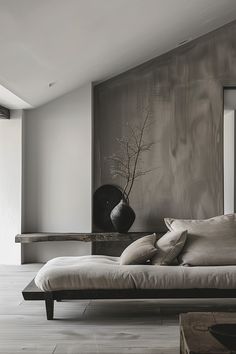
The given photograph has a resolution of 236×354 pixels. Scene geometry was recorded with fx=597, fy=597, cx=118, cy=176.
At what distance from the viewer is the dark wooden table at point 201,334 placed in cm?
274

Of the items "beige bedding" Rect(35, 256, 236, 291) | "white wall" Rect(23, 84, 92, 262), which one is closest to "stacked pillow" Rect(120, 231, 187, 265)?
"beige bedding" Rect(35, 256, 236, 291)

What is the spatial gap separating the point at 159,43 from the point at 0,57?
295 centimetres

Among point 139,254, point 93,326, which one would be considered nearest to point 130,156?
point 139,254

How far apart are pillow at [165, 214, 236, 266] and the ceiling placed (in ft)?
6.67

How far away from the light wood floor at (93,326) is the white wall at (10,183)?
1.86 metres

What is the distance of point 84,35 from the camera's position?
5656 millimetres

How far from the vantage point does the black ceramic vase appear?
758cm

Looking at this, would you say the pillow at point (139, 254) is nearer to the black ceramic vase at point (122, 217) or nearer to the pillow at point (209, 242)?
the pillow at point (209, 242)

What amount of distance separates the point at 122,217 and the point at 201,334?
4614mm

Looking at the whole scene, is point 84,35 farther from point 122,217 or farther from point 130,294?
point 122,217

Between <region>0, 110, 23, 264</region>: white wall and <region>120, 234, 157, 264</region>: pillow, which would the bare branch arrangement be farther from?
<region>120, 234, 157, 264</region>: pillow

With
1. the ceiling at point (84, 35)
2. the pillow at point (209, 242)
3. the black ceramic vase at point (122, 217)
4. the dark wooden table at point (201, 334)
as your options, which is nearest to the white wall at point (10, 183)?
the ceiling at point (84, 35)

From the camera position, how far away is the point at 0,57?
5066 millimetres

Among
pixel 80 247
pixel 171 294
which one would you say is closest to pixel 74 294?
pixel 171 294
